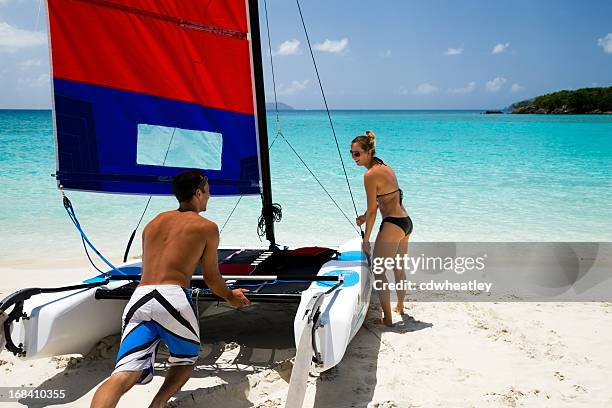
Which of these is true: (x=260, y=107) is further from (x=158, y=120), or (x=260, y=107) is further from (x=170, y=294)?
(x=170, y=294)

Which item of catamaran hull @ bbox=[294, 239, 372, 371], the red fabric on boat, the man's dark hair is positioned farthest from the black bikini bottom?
the man's dark hair

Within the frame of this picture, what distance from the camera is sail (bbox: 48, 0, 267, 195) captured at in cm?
414

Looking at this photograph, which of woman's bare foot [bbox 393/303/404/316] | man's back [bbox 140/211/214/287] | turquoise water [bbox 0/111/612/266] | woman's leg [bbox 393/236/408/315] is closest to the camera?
man's back [bbox 140/211/214/287]

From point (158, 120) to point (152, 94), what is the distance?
0.19 m

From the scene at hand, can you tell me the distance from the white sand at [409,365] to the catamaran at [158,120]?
0.87 feet

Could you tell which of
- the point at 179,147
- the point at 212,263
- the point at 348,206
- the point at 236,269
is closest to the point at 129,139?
the point at 179,147

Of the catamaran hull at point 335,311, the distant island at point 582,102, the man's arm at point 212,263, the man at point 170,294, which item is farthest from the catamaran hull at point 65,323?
the distant island at point 582,102

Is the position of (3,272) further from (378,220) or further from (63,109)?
(378,220)

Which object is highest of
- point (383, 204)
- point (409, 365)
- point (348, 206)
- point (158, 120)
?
point (158, 120)

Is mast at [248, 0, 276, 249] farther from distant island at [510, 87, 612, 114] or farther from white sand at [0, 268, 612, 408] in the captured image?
distant island at [510, 87, 612, 114]

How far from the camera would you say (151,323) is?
8.55ft

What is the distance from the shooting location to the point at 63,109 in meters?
4.13

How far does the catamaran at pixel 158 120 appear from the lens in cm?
389

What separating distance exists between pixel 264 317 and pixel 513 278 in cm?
259
